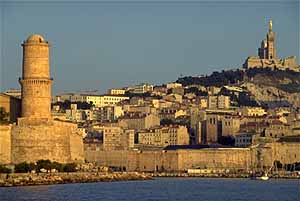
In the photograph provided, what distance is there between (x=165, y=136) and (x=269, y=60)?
45.1 metres

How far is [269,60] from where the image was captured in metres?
130

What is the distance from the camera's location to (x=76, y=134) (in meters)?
62.0

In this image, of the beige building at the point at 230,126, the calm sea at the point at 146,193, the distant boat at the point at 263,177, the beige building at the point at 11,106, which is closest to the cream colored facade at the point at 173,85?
the beige building at the point at 230,126

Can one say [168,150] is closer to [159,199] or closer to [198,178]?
[198,178]

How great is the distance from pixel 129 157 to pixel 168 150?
3.30 m

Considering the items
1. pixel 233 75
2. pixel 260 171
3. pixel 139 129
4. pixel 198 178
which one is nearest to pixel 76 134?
pixel 198 178

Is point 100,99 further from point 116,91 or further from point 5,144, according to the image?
point 5,144

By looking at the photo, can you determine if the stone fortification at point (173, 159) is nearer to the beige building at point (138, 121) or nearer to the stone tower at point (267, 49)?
the beige building at point (138, 121)

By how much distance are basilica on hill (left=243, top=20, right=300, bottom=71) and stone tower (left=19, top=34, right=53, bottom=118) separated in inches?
2746

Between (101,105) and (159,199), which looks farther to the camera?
(101,105)

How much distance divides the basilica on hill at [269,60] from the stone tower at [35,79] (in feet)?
229

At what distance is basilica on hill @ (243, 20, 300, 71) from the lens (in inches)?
5027

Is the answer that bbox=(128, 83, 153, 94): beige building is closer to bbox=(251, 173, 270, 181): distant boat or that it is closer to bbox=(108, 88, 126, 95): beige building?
bbox=(108, 88, 126, 95): beige building

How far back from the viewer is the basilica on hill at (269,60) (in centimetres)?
12769
